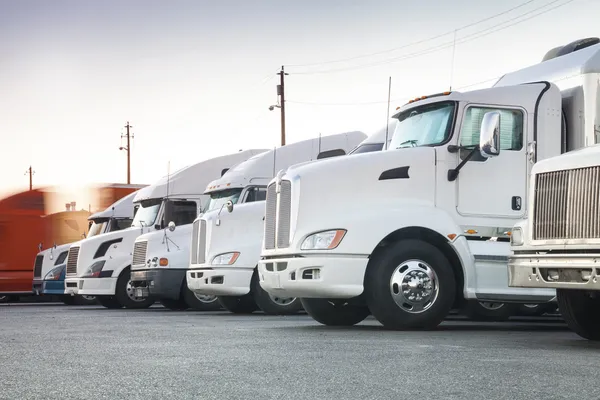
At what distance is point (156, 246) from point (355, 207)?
9.76m

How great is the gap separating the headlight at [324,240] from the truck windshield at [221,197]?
7070 millimetres

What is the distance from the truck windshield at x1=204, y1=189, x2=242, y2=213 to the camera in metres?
19.6

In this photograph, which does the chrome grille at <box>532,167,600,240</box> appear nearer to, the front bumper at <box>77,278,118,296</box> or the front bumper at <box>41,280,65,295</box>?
the front bumper at <box>77,278,118,296</box>

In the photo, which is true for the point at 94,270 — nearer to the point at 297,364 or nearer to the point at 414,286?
the point at 414,286

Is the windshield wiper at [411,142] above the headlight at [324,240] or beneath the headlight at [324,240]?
above

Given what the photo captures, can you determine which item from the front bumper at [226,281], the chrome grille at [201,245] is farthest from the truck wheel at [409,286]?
the chrome grille at [201,245]

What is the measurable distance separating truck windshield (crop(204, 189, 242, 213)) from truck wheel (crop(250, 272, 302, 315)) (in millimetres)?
2421

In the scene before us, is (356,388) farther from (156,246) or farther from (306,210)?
(156,246)

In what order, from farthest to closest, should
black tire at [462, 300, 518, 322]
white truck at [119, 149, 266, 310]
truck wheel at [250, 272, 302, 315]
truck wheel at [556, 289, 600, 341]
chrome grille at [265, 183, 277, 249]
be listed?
white truck at [119, 149, 266, 310] → truck wheel at [250, 272, 302, 315] → black tire at [462, 300, 518, 322] → chrome grille at [265, 183, 277, 249] → truck wheel at [556, 289, 600, 341]

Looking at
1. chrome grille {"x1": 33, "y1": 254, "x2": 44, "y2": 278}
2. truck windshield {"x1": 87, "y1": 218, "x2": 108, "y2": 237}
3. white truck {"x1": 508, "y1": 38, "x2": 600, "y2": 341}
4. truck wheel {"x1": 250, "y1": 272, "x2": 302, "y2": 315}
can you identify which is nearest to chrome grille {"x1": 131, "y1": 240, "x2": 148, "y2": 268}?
truck windshield {"x1": 87, "y1": 218, "x2": 108, "y2": 237}

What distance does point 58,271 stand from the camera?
28.0m

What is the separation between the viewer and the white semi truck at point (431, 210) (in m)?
12.1

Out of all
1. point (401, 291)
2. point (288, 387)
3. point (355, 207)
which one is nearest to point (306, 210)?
point (355, 207)

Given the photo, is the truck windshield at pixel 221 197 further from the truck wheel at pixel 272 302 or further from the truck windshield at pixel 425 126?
the truck windshield at pixel 425 126
